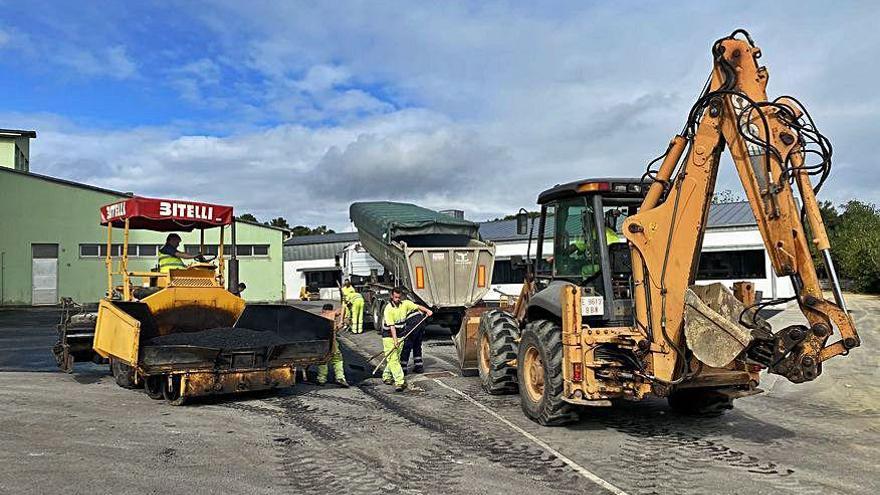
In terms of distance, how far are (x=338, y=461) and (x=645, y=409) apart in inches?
145

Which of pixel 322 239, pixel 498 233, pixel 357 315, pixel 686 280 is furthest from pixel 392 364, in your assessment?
pixel 322 239

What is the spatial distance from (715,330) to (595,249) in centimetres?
170

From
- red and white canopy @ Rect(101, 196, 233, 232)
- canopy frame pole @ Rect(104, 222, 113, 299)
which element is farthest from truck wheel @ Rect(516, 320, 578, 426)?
canopy frame pole @ Rect(104, 222, 113, 299)

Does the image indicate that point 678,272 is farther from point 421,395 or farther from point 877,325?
point 877,325

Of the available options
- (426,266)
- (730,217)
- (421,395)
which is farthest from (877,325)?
(421,395)

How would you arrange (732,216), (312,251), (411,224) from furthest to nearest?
1. (312,251)
2. (732,216)
3. (411,224)

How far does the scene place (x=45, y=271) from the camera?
30953 mm

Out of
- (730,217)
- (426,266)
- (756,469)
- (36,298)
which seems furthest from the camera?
(36,298)

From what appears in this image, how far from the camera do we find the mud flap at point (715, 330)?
5508mm

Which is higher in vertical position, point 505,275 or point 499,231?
point 499,231

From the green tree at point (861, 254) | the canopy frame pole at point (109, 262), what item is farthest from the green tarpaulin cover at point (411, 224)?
the green tree at point (861, 254)

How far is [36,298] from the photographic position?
30.7 meters

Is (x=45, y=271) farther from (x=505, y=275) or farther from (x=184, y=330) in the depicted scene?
(x=184, y=330)

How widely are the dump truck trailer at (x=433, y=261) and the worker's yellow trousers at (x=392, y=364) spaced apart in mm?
5532
